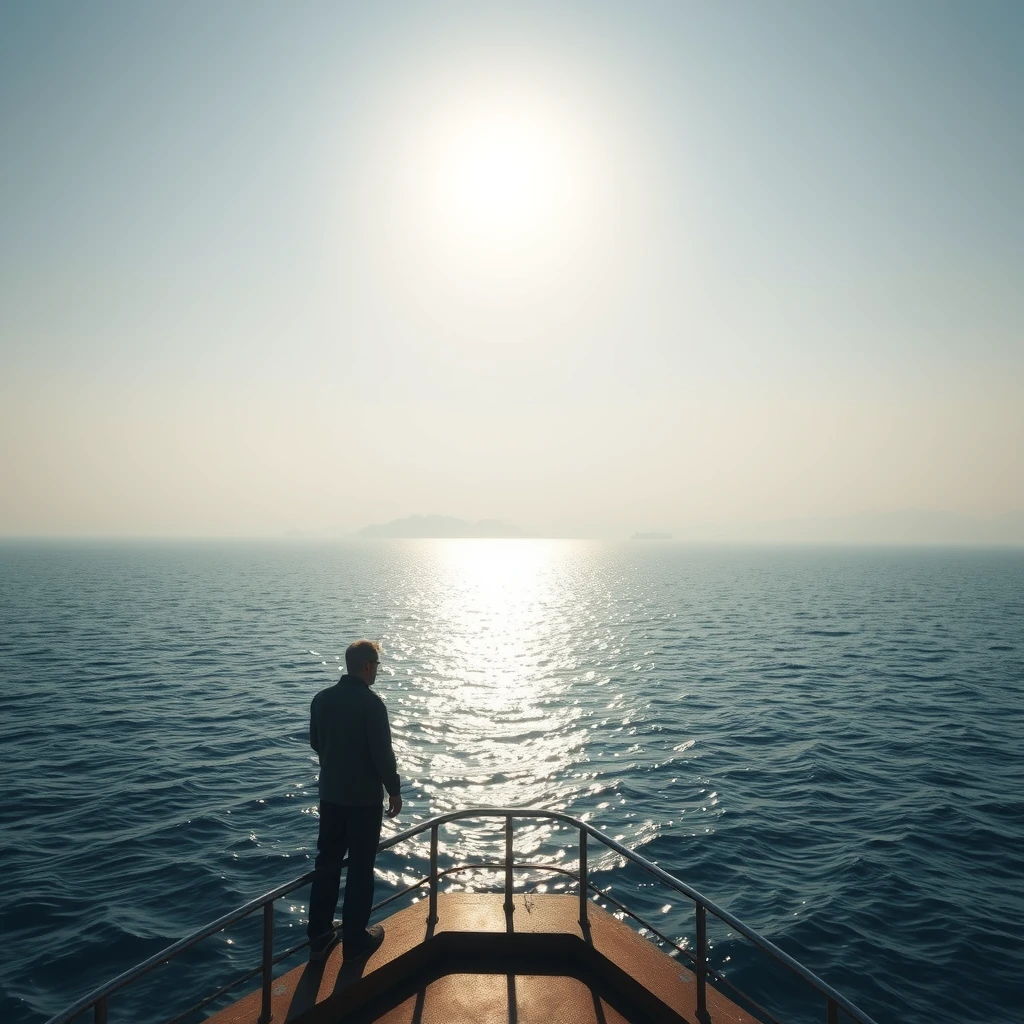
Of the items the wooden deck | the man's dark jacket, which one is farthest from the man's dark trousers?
the wooden deck

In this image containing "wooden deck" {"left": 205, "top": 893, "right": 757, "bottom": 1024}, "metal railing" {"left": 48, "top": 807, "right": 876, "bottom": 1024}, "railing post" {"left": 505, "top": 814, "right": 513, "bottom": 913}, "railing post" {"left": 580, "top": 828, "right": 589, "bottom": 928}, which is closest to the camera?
"metal railing" {"left": 48, "top": 807, "right": 876, "bottom": 1024}

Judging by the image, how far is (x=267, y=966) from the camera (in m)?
4.66

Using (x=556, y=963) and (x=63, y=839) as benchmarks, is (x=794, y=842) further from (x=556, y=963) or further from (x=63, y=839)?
(x=63, y=839)

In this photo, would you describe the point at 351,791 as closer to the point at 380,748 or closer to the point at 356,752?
the point at 356,752

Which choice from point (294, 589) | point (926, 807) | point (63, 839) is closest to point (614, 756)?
point (926, 807)

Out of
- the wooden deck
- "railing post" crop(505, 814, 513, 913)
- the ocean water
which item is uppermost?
"railing post" crop(505, 814, 513, 913)

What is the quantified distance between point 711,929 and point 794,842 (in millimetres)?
4076

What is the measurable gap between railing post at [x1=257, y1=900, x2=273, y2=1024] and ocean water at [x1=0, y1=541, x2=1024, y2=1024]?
6070 millimetres

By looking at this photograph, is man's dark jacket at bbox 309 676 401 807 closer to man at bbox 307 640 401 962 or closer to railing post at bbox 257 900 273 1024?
man at bbox 307 640 401 962

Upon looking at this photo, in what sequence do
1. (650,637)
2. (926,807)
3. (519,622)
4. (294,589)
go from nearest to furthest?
(926,807)
(650,637)
(519,622)
(294,589)

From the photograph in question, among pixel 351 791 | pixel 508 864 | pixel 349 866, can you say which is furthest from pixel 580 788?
pixel 351 791

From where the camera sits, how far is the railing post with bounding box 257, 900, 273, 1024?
180 inches

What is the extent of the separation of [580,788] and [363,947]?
1334 cm

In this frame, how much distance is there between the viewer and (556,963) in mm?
6035
